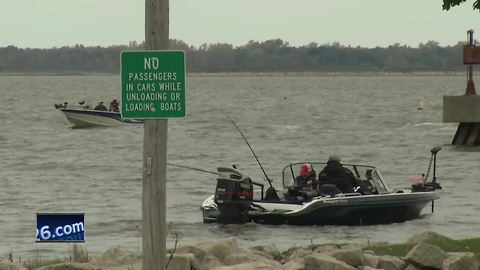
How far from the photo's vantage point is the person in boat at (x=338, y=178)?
77.9 ft

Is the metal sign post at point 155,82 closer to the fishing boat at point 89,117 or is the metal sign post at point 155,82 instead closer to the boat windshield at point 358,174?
the boat windshield at point 358,174

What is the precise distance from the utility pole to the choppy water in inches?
469

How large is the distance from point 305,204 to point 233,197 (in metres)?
1.42

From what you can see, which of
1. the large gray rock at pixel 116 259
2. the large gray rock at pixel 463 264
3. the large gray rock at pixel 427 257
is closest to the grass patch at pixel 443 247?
the large gray rock at pixel 427 257

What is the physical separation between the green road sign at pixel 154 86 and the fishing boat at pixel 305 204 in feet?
50.4

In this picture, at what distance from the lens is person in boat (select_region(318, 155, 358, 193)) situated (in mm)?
23750

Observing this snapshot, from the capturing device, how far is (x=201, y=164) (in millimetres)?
46406

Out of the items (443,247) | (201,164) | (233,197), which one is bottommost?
(201,164)

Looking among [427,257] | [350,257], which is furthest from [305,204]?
[427,257]

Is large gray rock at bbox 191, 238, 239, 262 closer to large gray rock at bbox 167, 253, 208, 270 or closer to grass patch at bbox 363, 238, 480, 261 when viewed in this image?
large gray rock at bbox 167, 253, 208, 270

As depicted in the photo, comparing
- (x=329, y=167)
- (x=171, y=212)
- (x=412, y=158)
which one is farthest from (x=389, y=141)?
(x=329, y=167)

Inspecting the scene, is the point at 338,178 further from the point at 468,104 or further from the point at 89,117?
the point at 89,117

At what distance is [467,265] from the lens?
1264 centimetres

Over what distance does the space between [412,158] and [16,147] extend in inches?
767
